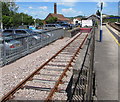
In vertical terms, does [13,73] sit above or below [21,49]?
below

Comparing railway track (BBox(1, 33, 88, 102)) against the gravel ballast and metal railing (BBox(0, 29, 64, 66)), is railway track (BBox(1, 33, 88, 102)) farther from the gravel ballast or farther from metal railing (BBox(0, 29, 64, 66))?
metal railing (BBox(0, 29, 64, 66))

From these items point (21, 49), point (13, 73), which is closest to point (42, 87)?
point (13, 73)

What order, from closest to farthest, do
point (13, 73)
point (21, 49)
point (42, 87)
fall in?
point (42, 87) → point (13, 73) → point (21, 49)

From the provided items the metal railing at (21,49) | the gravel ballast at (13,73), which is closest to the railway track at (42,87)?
the gravel ballast at (13,73)

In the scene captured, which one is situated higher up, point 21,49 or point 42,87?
point 21,49

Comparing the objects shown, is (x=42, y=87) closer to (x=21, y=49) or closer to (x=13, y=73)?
(x=13, y=73)

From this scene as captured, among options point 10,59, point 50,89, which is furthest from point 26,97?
point 10,59

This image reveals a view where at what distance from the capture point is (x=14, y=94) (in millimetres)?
6586

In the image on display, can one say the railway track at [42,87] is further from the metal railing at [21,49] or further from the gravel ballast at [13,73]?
the metal railing at [21,49]

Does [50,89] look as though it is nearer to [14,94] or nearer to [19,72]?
[14,94]

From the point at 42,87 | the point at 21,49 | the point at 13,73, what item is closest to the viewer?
the point at 42,87

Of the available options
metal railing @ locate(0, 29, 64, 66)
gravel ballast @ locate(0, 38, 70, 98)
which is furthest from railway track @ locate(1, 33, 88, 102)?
metal railing @ locate(0, 29, 64, 66)

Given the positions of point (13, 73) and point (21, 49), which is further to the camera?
point (21, 49)

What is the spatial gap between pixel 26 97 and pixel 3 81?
232 centimetres
